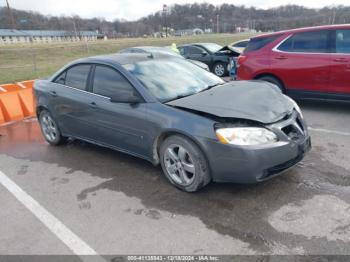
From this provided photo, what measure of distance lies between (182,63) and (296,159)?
224cm

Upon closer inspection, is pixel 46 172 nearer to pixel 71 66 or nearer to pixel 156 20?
pixel 71 66

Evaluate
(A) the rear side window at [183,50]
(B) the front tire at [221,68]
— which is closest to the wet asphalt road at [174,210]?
(B) the front tire at [221,68]

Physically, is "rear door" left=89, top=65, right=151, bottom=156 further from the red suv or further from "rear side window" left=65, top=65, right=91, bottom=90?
the red suv

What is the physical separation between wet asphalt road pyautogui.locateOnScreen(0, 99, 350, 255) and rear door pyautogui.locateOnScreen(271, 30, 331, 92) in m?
1.91

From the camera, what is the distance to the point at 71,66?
504 cm

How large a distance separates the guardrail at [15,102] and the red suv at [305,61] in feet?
17.5

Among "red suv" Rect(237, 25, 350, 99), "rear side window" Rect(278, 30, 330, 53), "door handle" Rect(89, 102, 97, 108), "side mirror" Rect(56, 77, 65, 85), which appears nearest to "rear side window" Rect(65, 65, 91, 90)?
"side mirror" Rect(56, 77, 65, 85)

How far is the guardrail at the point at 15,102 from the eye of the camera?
290 inches

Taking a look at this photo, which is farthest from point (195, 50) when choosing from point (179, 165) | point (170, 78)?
point (179, 165)

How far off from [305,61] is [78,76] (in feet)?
14.5

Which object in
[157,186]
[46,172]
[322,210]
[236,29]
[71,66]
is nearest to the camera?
[322,210]

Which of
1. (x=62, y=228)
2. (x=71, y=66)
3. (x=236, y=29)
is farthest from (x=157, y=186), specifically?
(x=236, y=29)

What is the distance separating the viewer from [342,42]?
5984 millimetres

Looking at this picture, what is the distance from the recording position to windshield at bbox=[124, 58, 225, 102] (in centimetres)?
394
